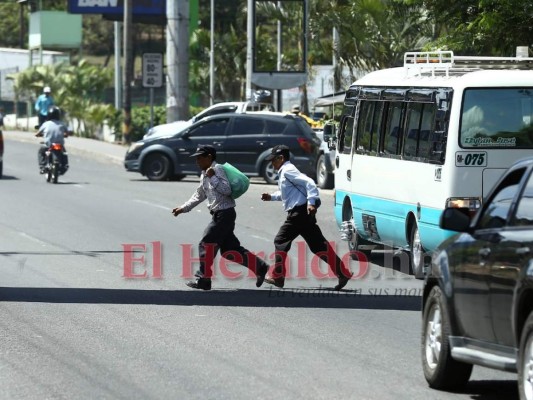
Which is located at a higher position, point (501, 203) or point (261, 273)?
point (501, 203)

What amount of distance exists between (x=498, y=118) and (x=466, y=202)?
3.38ft

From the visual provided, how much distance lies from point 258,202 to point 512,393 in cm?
1934

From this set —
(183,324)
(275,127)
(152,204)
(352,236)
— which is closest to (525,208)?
(183,324)

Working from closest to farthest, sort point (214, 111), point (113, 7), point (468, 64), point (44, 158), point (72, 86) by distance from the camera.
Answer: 1. point (468, 64)
2. point (44, 158)
3. point (214, 111)
4. point (113, 7)
5. point (72, 86)

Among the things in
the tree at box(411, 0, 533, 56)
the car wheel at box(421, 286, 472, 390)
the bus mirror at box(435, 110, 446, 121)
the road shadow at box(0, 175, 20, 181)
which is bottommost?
the road shadow at box(0, 175, 20, 181)

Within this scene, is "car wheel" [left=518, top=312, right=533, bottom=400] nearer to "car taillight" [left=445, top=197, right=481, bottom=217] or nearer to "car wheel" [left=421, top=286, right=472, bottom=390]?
"car wheel" [left=421, top=286, right=472, bottom=390]

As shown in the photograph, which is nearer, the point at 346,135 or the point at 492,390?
the point at 492,390

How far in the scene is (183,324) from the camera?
12539 mm

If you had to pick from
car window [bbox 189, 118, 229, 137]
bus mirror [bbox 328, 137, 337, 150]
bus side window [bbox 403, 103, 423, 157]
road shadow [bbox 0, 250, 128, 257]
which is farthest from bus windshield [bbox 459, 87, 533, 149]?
car window [bbox 189, 118, 229, 137]

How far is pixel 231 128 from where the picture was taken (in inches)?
1284

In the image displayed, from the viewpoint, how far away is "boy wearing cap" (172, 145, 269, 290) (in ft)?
49.7

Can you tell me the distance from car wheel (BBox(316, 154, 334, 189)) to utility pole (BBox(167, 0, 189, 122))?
10.5 metres

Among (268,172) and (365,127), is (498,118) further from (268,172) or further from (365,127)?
(268,172)

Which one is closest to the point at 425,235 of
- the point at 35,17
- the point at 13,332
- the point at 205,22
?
the point at 13,332
